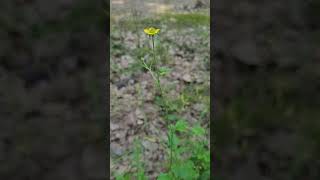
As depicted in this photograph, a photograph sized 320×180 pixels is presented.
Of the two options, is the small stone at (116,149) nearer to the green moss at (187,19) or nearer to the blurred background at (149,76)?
the blurred background at (149,76)

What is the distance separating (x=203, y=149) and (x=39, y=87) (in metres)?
1.22

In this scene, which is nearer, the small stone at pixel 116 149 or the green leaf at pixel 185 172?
the green leaf at pixel 185 172

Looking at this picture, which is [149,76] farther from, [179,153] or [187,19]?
[179,153]

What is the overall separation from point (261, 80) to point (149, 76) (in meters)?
2.04

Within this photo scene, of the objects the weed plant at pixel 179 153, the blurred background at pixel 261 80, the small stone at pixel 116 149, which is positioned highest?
the blurred background at pixel 261 80

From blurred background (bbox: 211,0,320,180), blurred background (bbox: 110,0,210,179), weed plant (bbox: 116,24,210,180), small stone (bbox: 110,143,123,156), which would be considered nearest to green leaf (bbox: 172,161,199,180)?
weed plant (bbox: 116,24,210,180)

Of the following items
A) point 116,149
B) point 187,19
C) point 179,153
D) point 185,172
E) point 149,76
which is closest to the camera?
point 185,172

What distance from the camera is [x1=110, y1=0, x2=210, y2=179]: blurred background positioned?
7.68ft

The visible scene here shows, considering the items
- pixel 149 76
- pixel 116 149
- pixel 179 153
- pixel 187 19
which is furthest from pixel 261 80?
pixel 187 19

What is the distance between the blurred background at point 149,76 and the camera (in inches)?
92.2

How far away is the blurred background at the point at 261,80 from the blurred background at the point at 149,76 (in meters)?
1.25

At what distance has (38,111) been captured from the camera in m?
0.82

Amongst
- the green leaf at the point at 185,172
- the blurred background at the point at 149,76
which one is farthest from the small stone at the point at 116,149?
the green leaf at the point at 185,172

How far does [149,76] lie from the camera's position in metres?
2.79
